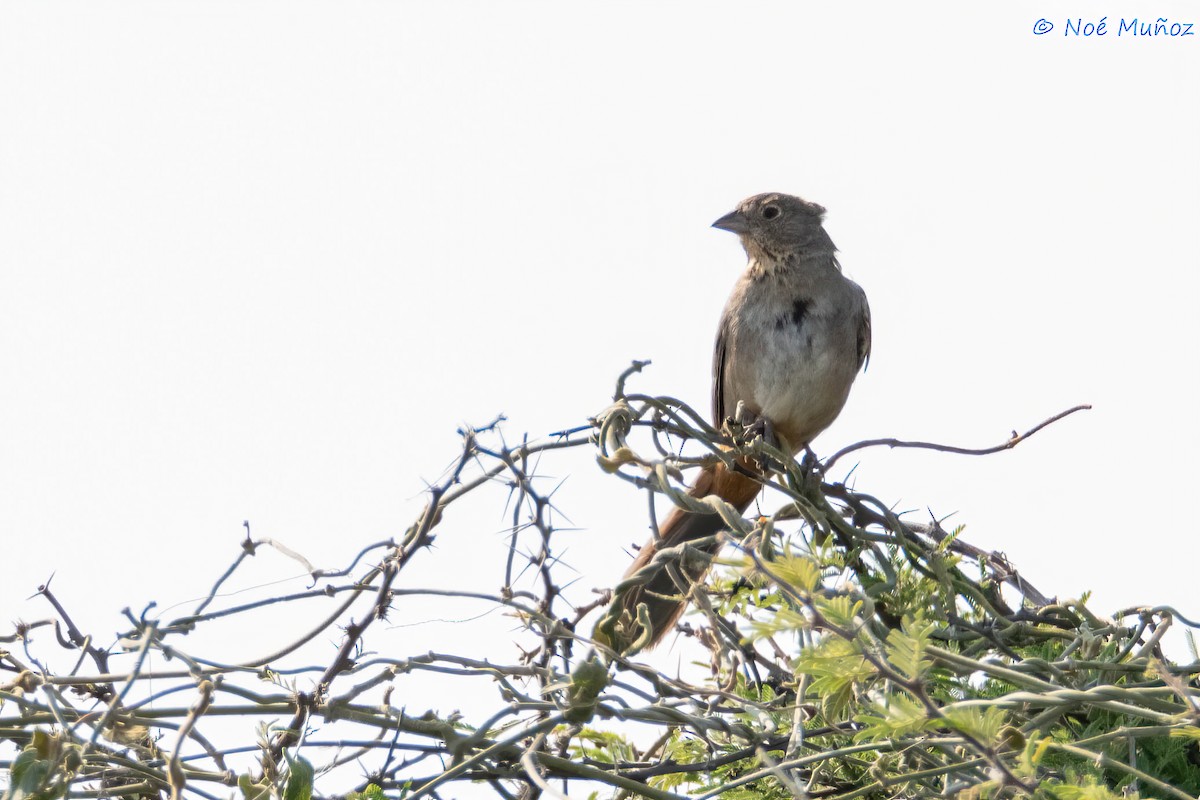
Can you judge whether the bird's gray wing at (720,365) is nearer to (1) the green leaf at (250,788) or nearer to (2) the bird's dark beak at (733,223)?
(2) the bird's dark beak at (733,223)

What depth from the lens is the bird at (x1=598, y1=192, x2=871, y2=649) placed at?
545cm

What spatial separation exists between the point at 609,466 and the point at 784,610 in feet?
3.03

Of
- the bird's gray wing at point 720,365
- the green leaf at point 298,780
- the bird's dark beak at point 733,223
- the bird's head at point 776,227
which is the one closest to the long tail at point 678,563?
the bird's gray wing at point 720,365

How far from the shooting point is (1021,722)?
257cm

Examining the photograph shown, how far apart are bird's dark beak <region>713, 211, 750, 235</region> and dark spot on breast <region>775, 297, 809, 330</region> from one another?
0.51m

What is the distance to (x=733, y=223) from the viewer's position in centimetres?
598

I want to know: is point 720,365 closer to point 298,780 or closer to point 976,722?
point 298,780

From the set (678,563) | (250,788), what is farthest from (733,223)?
(250,788)

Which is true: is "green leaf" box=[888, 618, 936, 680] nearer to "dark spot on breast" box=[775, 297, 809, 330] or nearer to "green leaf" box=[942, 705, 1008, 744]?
"green leaf" box=[942, 705, 1008, 744]

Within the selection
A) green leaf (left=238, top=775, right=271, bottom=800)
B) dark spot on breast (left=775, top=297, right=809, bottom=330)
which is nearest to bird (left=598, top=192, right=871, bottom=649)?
dark spot on breast (left=775, top=297, right=809, bottom=330)

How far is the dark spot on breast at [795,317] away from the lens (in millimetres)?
5559

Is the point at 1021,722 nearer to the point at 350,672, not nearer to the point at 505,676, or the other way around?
the point at 505,676

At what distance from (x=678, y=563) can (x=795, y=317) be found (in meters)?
2.77

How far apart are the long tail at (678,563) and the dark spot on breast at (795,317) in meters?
0.73
